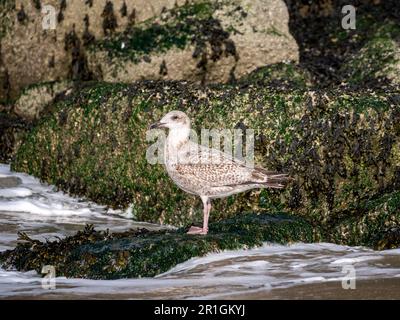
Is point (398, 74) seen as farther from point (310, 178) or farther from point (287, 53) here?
point (310, 178)

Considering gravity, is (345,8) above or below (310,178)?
above

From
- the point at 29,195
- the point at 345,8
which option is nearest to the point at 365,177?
the point at 29,195

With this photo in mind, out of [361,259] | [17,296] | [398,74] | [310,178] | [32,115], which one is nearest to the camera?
[17,296]

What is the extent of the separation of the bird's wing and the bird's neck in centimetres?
20

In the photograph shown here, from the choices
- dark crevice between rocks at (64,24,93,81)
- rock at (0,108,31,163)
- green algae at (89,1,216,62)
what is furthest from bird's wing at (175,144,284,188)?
dark crevice between rocks at (64,24,93,81)

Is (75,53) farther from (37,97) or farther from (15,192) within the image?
(15,192)

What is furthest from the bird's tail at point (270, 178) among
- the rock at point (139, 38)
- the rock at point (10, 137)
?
the rock at point (10, 137)

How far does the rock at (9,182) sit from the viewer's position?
43.8ft

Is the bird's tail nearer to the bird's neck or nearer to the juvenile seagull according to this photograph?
the juvenile seagull

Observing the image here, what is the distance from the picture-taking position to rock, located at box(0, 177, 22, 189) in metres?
13.3

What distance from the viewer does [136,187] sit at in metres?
12.6

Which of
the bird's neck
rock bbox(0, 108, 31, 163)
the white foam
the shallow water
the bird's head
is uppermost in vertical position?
the bird's head

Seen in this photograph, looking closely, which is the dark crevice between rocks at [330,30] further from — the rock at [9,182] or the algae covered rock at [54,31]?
the rock at [9,182]

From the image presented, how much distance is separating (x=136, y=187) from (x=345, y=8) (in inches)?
315
